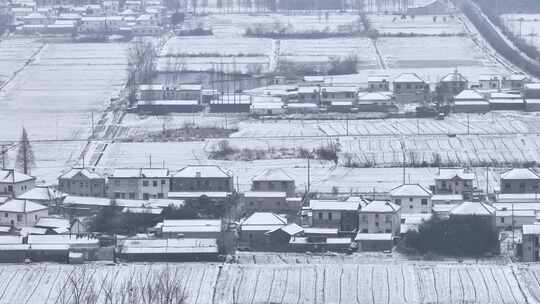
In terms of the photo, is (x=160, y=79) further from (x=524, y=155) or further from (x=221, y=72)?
(x=524, y=155)

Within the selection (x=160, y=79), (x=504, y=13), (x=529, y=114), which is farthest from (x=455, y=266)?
(x=504, y=13)

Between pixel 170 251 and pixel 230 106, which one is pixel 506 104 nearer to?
pixel 230 106

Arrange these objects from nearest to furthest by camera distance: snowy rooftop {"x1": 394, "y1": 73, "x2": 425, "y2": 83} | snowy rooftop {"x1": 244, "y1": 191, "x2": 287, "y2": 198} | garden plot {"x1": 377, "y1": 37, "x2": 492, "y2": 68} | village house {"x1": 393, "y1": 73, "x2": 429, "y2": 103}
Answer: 1. snowy rooftop {"x1": 244, "y1": 191, "x2": 287, "y2": 198}
2. village house {"x1": 393, "y1": 73, "x2": 429, "y2": 103}
3. snowy rooftop {"x1": 394, "y1": 73, "x2": 425, "y2": 83}
4. garden plot {"x1": 377, "y1": 37, "x2": 492, "y2": 68}

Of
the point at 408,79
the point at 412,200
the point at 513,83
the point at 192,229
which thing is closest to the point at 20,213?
the point at 192,229

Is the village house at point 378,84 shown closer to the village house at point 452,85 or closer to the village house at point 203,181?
the village house at point 452,85

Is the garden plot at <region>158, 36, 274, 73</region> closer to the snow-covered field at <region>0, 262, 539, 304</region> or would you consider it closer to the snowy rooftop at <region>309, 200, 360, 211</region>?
the snowy rooftop at <region>309, 200, 360, 211</region>

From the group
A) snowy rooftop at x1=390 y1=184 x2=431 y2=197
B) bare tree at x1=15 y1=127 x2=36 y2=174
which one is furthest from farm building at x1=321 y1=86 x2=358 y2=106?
snowy rooftop at x1=390 y1=184 x2=431 y2=197
